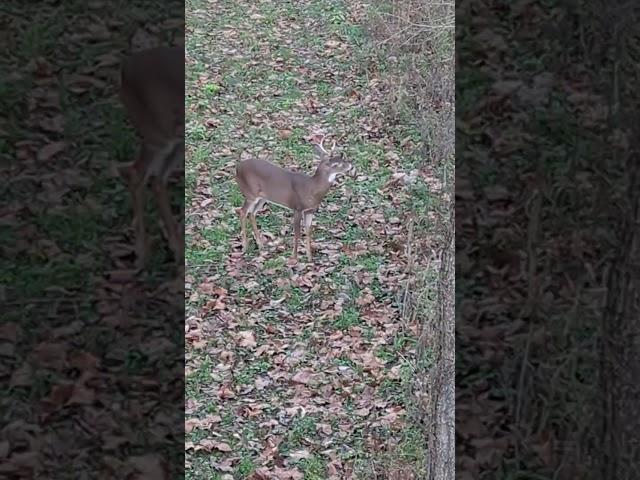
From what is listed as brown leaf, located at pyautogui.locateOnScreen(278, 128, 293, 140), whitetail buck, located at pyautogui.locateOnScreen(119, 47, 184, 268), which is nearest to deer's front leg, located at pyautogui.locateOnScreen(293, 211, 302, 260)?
brown leaf, located at pyautogui.locateOnScreen(278, 128, 293, 140)

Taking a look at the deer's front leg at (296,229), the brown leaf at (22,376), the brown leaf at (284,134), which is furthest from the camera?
the brown leaf at (284,134)

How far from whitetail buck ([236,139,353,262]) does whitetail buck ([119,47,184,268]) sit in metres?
2.19

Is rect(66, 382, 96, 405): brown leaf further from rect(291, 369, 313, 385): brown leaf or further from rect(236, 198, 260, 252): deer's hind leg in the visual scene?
rect(291, 369, 313, 385): brown leaf

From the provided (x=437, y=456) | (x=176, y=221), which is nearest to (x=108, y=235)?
(x=176, y=221)

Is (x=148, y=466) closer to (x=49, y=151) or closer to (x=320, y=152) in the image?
(x=49, y=151)

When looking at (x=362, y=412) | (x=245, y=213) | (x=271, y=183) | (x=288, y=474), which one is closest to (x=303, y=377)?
(x=362, y=412)

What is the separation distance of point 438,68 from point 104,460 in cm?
271

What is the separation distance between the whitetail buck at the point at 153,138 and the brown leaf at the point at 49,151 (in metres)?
0.07

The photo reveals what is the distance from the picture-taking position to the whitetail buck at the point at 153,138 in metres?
0.91

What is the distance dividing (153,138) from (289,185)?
2229mm

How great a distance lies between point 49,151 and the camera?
906 mm

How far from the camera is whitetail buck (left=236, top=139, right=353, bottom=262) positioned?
3.14m

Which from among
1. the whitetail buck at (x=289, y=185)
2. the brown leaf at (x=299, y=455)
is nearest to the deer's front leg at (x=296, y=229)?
the whitetail buck at (x=289, y=185)

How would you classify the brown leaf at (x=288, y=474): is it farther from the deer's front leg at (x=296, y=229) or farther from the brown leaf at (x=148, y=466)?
the brown leaf at (x=148, y=466)
